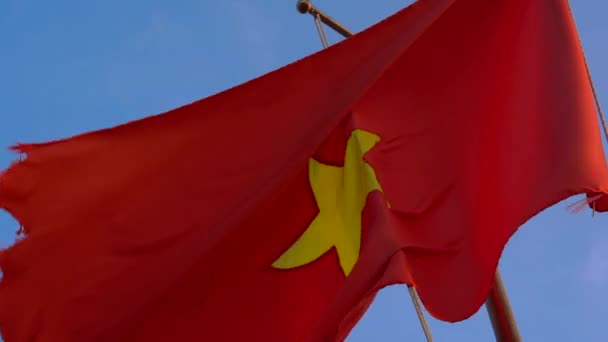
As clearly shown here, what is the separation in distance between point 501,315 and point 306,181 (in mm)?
1329

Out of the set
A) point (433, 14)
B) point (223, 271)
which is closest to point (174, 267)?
point (223, 271)

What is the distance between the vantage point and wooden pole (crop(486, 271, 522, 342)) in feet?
15.8

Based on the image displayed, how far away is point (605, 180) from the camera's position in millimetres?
4469

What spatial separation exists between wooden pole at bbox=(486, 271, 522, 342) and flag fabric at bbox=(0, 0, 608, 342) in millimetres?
447

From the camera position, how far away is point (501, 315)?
4926 millimetres

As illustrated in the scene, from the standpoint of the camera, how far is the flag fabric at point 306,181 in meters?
4.88

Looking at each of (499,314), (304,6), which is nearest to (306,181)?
(499,314)

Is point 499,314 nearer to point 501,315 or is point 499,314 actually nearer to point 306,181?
point 501,315

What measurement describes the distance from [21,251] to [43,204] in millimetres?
404

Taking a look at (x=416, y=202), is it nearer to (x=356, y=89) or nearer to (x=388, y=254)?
(x=388, y=254)

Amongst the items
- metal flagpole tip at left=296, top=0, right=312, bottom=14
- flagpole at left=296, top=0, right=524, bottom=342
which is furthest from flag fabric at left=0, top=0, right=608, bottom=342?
metal flagpole tip at left=296, top=0, right=312, bottom=14

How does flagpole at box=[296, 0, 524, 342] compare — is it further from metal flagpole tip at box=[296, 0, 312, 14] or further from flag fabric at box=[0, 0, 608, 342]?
metal flagpole tip at box=[296, 0, 312, 14]

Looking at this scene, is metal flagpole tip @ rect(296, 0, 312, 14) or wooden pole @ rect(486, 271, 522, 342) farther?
metal flagpole tip @ rect(296, 0, 312, 14)

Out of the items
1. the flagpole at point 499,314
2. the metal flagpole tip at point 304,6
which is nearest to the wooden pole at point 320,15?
the metal flagpole tip at point 304,6
